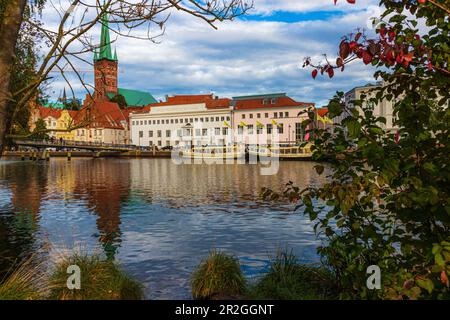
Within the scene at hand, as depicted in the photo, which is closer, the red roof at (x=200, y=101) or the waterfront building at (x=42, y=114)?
the waterfront building at (x=42, y=114)

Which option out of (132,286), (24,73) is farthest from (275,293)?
(24,73)

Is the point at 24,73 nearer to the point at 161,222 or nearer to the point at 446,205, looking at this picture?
the point at 446,205

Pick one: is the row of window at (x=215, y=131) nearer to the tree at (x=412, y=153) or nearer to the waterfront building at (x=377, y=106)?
the waterfront building at (x=377, y=106)

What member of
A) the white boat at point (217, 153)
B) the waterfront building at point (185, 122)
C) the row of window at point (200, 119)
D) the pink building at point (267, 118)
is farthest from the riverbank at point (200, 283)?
the waterfront building at point (185, 122)

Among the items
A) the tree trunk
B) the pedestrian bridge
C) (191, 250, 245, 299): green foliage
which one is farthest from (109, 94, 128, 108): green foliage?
the tree trunk

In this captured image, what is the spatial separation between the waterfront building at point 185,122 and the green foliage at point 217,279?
124468mm

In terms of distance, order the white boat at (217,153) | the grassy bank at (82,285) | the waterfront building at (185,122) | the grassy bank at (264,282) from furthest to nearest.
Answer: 1. the waterfront building at (185,122)
2. the white boat at (217,153)
3. the grassy bank at (264,282)
4. the grassy bank at (82,285)

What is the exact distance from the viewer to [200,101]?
5581 inches

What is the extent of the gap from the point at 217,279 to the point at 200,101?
134478mm

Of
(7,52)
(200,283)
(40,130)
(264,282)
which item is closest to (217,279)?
(200,283)

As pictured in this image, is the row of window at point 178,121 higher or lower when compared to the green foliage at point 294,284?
higher

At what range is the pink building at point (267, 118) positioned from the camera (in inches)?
5084

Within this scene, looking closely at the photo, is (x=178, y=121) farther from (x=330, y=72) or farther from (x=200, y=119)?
(x=330, y=72)

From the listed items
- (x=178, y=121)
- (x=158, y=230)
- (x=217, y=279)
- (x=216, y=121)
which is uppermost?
(x=178, y=121)
